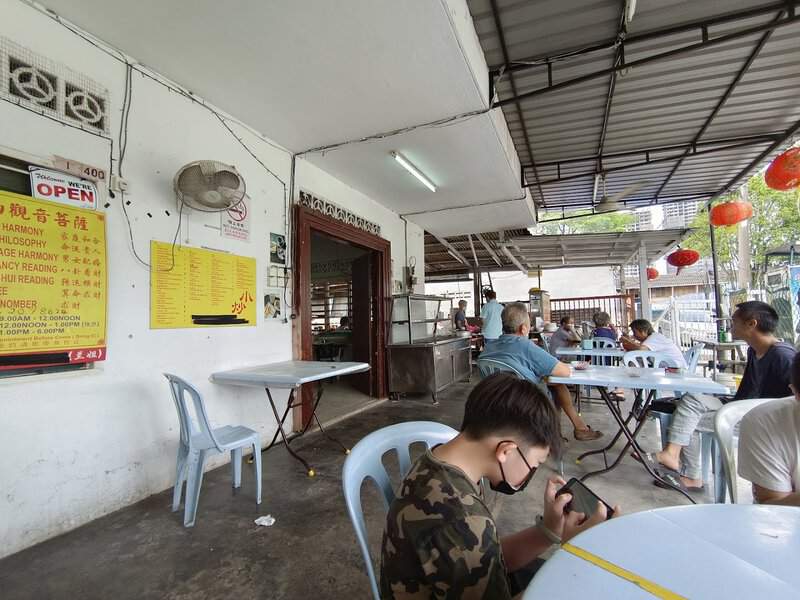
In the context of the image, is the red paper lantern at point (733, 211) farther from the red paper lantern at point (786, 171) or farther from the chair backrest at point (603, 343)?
the chair backrest at point (603, 343)

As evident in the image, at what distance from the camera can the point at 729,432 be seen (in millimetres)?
1602

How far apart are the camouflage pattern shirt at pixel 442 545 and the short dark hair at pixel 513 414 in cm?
14

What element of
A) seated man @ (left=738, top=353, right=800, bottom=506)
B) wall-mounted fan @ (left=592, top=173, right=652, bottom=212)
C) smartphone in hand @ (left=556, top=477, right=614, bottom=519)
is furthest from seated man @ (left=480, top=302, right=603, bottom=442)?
wall-mounted fan @ (left=592, top=173, right=652, bottom=212)

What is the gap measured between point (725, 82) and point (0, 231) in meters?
5.67

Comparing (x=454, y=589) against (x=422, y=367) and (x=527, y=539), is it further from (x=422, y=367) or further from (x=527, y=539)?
(x=422, y=367)

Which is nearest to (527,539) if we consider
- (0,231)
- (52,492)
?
(52,492)

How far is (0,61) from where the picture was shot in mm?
1979

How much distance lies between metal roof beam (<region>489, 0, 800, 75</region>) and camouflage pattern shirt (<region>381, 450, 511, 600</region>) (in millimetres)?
3555

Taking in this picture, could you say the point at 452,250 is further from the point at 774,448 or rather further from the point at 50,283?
the point at 774,448

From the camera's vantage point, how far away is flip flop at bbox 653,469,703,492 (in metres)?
2.60

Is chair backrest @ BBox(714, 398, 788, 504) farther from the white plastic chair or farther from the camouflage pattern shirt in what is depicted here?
the white plastic chair

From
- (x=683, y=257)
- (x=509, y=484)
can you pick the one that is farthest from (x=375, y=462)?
(x=683, y=257)

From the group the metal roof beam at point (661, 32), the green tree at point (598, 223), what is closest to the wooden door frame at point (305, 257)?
the metal roof beam at point (661, 32)

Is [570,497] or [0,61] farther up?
[0,61]
